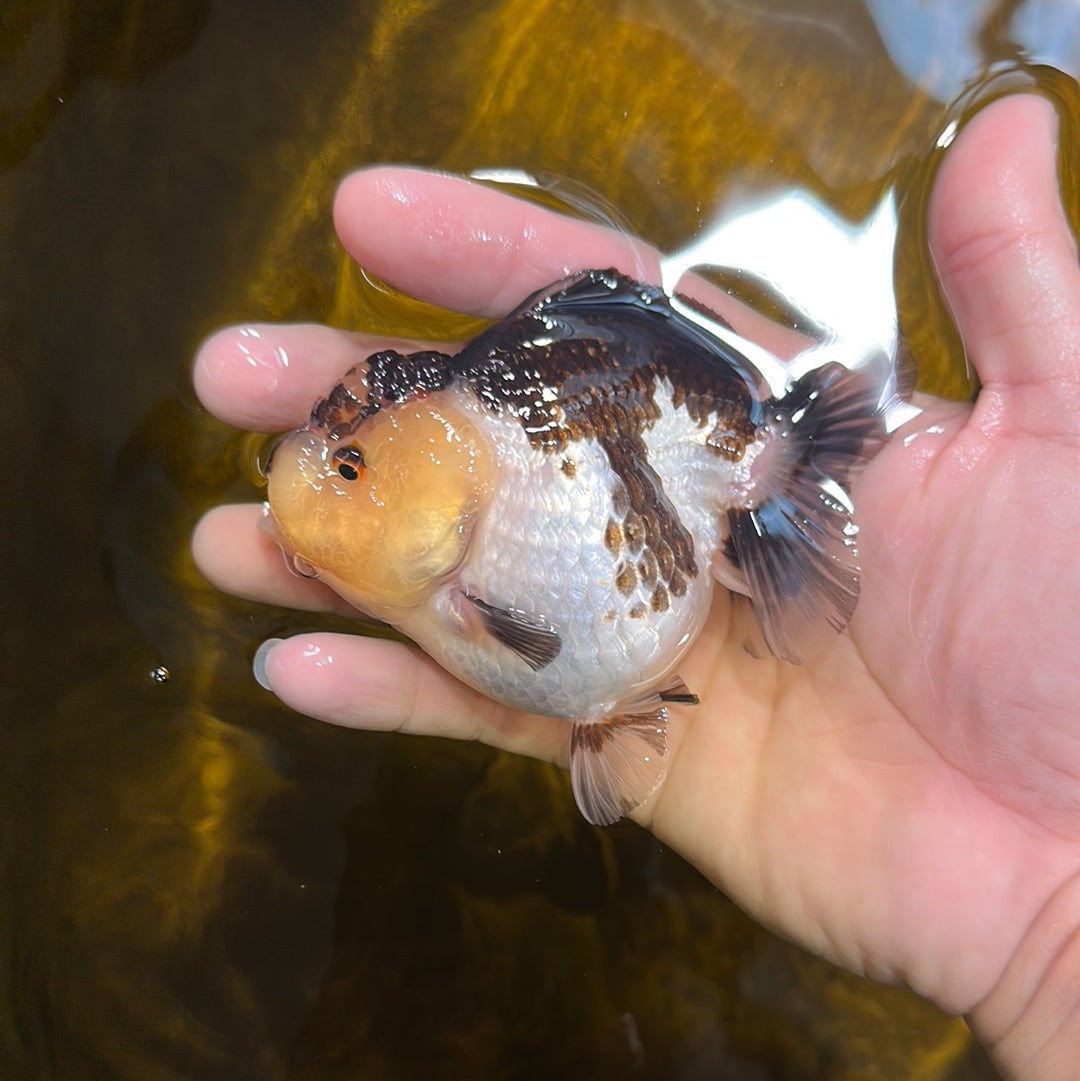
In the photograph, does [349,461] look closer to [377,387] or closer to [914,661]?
[377,387]

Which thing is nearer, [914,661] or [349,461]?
[349,461]

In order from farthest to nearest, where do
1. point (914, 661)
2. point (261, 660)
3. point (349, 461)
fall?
point (261, 660), point (914, 661), point (349, 461)

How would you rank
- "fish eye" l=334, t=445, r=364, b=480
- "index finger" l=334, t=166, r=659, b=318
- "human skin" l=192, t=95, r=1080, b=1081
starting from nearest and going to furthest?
1. "fish eye" l=334, t=445, r=364, b=480
2. "human skin" l=192, t=95, r=1080, b=1081
3. "index finger" l=334, t=166, r=659, b=318

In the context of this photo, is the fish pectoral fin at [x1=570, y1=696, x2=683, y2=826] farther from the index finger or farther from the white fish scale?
the index finger

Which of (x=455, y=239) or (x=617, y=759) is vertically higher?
(x=455, y=239)

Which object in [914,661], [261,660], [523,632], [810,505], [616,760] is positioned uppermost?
[810,505]

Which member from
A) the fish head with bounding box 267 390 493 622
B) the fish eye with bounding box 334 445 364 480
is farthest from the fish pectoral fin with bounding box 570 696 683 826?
the fish eye with bounding box 334 445 364 480

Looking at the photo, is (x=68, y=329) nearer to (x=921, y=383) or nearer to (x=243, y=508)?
(x=243, y=508)

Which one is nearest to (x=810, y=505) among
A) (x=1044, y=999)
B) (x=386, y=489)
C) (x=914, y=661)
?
(x=914, y=661)

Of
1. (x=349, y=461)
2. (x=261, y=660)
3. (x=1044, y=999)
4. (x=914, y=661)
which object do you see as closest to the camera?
(x=349, y=461)
